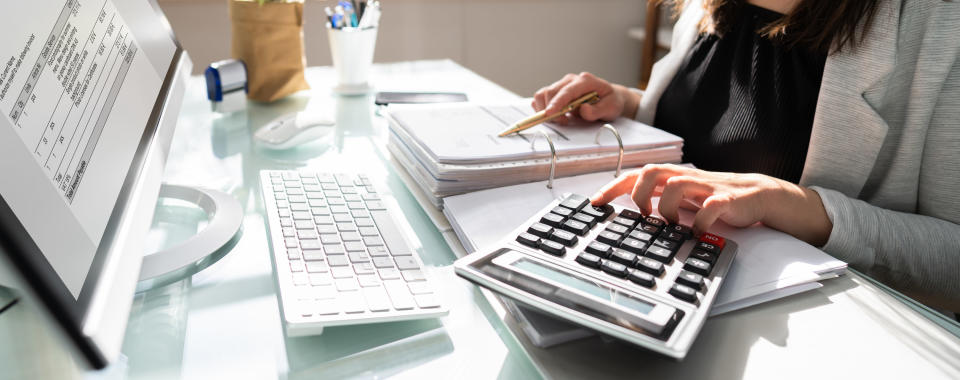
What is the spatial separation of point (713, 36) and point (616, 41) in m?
1.79

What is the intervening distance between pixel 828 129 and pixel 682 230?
32cm

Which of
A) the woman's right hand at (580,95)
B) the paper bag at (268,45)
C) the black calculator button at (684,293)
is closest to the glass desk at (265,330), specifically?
the black calculator button at (684,293)

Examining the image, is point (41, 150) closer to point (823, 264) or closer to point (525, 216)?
point (525, 216)

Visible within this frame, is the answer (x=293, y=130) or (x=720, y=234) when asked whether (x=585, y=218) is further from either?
(x=293, y=130)

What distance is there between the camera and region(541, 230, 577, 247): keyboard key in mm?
478

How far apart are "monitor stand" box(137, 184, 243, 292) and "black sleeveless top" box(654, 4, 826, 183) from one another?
61 centimetres

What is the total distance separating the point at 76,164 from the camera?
1.24 ft

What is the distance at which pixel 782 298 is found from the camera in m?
0.48

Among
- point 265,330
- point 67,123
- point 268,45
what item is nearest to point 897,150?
point 265,330

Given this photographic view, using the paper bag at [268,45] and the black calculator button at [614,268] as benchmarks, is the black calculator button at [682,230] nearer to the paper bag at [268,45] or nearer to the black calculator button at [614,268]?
the black calculator button at [614,268]

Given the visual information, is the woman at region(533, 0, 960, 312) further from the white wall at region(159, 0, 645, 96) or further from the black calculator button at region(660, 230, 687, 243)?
the white wall at region(159, 0, 645, 96)

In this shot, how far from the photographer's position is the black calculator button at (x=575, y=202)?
21.3 inches

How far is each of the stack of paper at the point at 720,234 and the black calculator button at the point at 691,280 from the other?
31mm

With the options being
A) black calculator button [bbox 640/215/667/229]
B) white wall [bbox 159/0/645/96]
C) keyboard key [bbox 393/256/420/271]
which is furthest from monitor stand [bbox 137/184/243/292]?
white wall [bbox 159/0/645/96]
